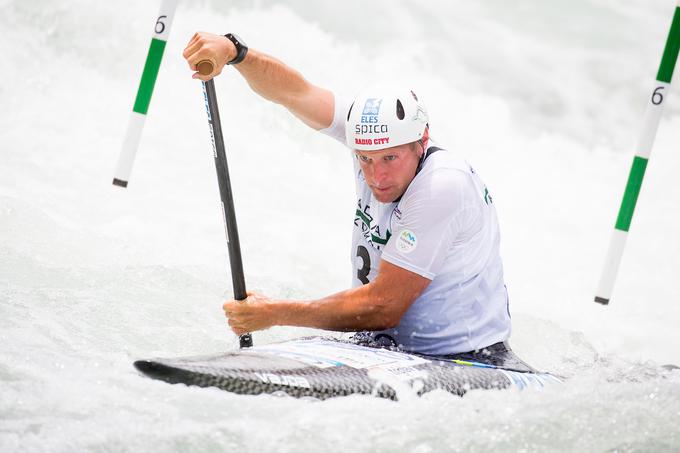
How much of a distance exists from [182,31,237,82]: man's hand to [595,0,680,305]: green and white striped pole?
252cm

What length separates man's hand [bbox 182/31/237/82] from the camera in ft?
10.1

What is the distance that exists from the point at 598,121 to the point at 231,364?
27.7 feet

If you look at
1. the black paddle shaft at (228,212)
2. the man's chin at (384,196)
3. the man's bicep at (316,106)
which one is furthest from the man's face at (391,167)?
the man's bicep at (316,106)

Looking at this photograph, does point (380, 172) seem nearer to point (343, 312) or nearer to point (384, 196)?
point (384, 196)

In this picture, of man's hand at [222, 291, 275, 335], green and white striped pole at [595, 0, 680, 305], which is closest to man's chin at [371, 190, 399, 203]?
man's hand at [222, 291, 275, 335]

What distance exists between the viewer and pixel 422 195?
2.86 metres

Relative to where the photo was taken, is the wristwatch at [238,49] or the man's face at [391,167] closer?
the man's face at [391,167]

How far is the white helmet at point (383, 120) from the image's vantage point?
2.88 metres

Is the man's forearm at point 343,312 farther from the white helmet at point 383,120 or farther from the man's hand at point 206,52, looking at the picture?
the man's hand at point 206,52

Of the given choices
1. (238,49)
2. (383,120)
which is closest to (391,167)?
(383,120)

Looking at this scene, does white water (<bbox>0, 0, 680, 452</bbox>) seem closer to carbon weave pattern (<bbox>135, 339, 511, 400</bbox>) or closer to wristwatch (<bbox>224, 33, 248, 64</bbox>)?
carbon weave pattern (<bbox>135, 339, 511, 400</bbox>)

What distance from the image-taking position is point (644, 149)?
4.81 meters

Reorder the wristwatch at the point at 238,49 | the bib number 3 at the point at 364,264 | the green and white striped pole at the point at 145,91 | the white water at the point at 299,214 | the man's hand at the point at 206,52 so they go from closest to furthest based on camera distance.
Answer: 1. the white water at the point at 299,214
2. the man's hand at the point at 206,52
3. the bib number 3 at the point at 364,264
4. the wristwatch at the point at 238,49
5. the green and white striped pole at the point at 145,91

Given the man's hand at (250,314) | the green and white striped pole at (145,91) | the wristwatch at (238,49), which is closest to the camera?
the man's hand at (250,314)
